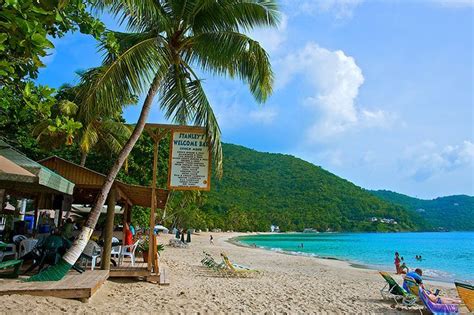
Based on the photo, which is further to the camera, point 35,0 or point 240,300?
point 240,300

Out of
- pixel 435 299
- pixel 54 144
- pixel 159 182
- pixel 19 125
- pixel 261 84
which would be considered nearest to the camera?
pixel 435 299

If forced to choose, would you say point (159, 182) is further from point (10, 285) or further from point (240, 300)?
point (10, 285)

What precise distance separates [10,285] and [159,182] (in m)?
14.7

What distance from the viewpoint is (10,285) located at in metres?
6.18

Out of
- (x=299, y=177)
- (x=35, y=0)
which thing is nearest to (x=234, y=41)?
(x=35, y=0)

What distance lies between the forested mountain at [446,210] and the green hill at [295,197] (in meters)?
29.6

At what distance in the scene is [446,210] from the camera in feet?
485

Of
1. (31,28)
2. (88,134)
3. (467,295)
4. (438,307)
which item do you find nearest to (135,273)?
(438,307)

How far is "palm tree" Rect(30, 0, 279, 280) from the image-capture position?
7.21m

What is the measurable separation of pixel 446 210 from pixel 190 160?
161 metres

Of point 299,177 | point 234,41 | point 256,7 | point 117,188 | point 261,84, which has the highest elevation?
point 299,177

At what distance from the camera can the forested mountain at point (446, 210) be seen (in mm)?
140625

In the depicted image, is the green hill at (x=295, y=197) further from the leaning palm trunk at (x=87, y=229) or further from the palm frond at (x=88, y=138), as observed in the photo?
the leaning palm trunk at (x=87, y=229)

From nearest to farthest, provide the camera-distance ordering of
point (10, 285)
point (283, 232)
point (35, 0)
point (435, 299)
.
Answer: point (35, 0) < point (10, 285) < point (435, 299) < point (283, 232)
